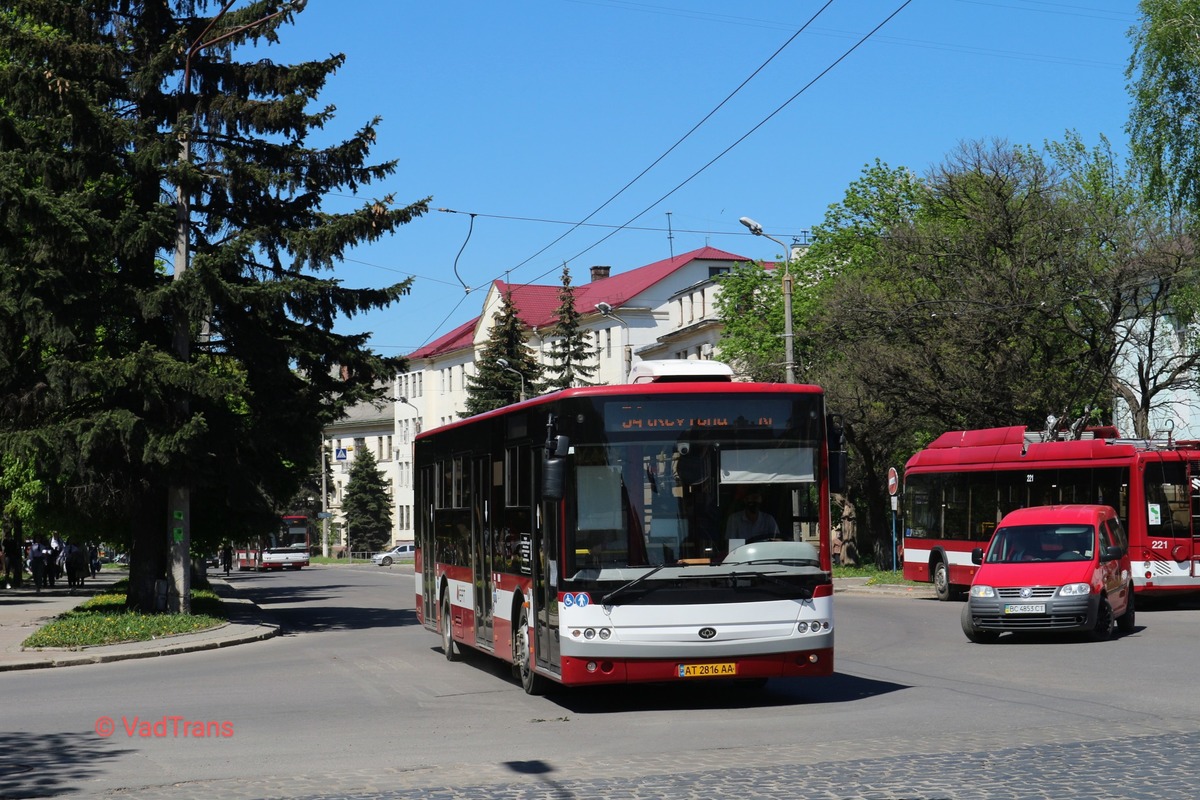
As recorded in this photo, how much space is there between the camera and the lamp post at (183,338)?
2747 cm

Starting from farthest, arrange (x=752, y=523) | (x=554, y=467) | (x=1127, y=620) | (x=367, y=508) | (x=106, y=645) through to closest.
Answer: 1. (x=367, y=508)
2. (x=106, y=645)
3. (x=1127, y=620)
4. (x=752, y=523)
5. (x=554, y=467)

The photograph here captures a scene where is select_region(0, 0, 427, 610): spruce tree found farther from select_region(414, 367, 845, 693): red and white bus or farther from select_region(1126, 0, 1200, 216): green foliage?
select_region(1126, 0, 1200, 216): green foliage

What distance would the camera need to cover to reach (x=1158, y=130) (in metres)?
35.9

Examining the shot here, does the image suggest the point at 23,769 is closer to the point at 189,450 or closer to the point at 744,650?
the point at 744,650

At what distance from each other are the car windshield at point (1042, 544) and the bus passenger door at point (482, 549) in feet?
26.4

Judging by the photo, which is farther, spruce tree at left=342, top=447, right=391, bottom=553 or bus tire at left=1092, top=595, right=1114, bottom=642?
spruce tree at left=342, top=447, right=391, bottom=553

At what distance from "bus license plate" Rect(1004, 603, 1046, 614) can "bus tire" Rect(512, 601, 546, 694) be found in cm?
782

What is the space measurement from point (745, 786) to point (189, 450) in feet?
59.8

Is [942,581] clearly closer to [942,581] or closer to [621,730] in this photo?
[942,581]

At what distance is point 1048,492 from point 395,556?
7321 centimetres

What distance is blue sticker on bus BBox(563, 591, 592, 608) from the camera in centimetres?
1343

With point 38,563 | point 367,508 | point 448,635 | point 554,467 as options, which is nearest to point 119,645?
point 448,635

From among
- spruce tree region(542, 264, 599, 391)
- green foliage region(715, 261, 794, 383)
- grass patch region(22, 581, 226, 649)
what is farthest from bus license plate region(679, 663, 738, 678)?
spruce tree region(542, 264, 599, 391)

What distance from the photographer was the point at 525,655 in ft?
50.2
